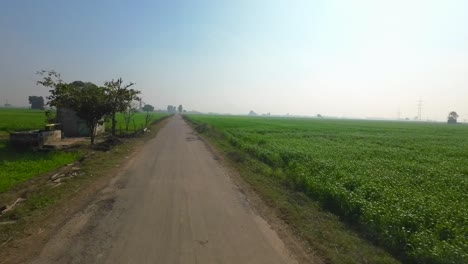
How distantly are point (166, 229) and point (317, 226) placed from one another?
3725mm

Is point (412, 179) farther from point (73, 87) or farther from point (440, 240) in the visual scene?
point (73, 87)

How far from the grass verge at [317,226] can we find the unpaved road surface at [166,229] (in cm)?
76

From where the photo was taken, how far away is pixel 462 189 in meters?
13.0

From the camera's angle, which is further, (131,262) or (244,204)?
(244,204)

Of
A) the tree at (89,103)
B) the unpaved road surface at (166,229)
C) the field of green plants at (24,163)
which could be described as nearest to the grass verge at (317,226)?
the unpaved road surface at (166,229)

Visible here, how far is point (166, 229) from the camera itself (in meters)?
7.99

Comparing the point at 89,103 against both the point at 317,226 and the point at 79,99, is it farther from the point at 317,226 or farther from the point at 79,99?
the point at 317,226

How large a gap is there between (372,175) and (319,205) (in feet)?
15.4

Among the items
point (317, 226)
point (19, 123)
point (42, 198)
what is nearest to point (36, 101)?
point (19, 123)

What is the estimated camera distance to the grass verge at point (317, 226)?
699 centimetres

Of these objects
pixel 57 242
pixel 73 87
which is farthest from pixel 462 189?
pixel 73 87

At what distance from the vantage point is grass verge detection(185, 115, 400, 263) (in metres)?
6.99

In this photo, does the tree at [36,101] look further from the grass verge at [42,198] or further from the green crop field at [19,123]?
the grass verge at [42,198]

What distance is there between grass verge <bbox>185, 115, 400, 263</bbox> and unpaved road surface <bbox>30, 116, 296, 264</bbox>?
764 millimetres
